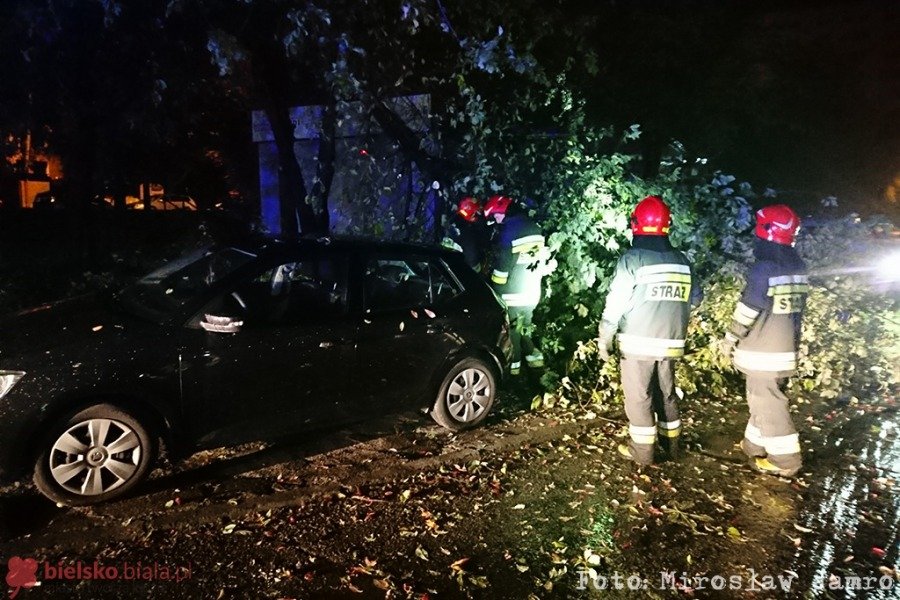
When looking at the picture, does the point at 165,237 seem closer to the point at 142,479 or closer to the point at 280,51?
the point at 280,51

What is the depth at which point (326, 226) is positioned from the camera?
9.91 meters

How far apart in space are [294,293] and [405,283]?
92 cm

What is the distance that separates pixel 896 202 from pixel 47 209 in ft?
113

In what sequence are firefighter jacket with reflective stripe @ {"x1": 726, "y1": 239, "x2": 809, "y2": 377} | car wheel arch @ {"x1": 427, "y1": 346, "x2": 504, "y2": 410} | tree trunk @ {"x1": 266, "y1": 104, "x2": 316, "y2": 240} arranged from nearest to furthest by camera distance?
1. firefighter jacket with reflective stripe @ {"x1": 726, "y1": 239, "x2": 809, "y2": 377}
2. car wheel arch @ {"x1": 427, "y1": 346, "x2": 504, "y2": 410}
3. tree trunk @ {"x1": 266, "y1": 104, "x2": 316, "y2": 240}

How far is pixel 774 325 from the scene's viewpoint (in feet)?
15.6

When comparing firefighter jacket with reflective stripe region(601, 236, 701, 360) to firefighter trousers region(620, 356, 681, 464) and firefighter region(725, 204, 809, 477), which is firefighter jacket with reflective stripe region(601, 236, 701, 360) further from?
firefighter region(725, 204, 809, 477)

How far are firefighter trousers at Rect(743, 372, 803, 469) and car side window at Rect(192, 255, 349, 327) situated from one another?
313cm

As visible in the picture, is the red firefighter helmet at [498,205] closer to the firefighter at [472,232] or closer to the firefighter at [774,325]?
the firefighter at [472,232]

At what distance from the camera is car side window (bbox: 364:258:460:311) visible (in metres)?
5.16

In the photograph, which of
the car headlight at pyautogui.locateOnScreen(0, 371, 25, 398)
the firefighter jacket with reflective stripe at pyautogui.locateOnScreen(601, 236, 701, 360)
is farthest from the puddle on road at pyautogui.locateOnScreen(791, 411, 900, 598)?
the car headlight at pyautogui.locateOnScreen(0, 371, 25, 398)

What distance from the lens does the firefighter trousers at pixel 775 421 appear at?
4824 millimetres

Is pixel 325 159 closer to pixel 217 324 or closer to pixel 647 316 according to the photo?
pixel 217 324

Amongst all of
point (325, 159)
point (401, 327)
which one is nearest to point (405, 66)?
point (325, 159)

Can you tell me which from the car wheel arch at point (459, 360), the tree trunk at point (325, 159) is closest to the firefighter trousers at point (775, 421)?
the car wheel arch at point (459, 360)
